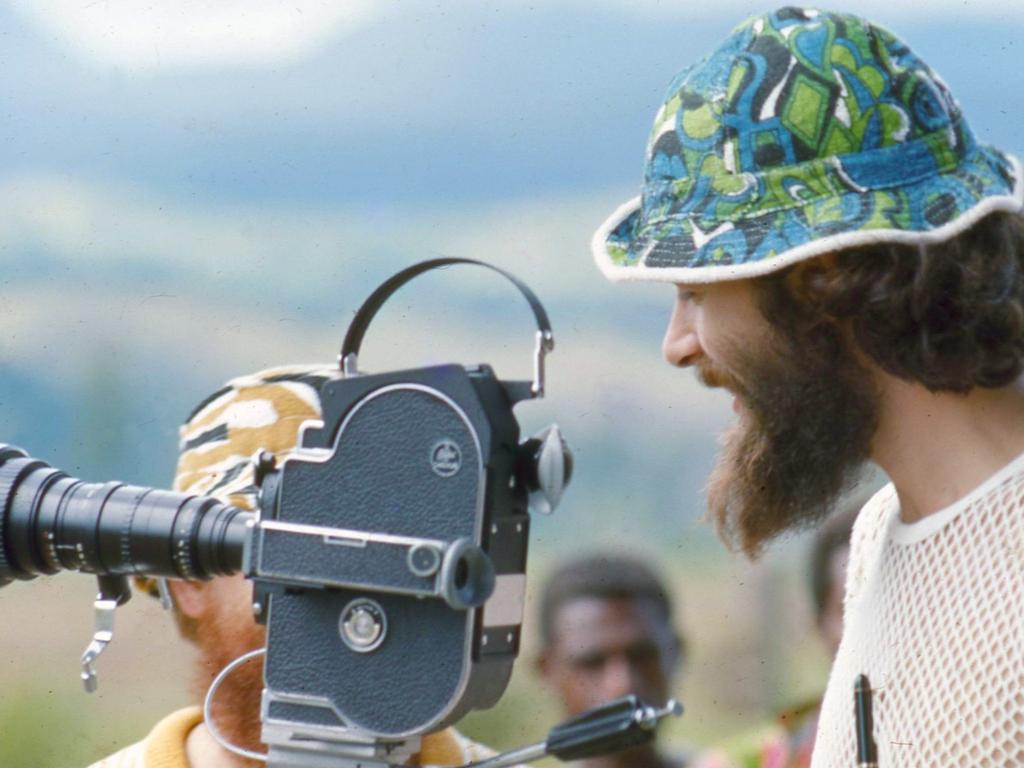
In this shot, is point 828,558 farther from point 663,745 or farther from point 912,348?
point 912,348

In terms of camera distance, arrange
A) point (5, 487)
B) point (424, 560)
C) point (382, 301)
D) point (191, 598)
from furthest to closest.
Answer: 1. point (191, 598)
2. point (5, 487)
3. point (382, 301)
4. point (424, 560)

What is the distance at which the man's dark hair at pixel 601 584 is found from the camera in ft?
7.63

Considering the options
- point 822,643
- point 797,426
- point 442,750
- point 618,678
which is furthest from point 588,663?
point 797,426

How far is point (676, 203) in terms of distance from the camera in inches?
58.9

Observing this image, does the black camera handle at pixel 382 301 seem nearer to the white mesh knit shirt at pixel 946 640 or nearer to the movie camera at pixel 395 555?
the movie camera at pixel 395 555

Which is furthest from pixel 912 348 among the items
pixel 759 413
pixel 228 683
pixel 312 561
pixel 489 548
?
pixel 228 683

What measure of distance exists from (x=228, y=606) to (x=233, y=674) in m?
0.11

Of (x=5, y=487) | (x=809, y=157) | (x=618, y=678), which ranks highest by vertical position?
(x=809, y=157)

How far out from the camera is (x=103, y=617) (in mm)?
1453

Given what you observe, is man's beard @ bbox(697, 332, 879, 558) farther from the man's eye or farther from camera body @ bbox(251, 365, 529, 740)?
the man's eye

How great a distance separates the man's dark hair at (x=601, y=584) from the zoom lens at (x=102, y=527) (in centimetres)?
96

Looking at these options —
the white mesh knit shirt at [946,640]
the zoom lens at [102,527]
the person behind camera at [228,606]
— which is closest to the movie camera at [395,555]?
the zoom lens at [102,527]

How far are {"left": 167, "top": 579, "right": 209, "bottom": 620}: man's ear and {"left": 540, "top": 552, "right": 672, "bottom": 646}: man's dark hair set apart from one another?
0.58 m

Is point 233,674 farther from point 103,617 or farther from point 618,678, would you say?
point 618,678
